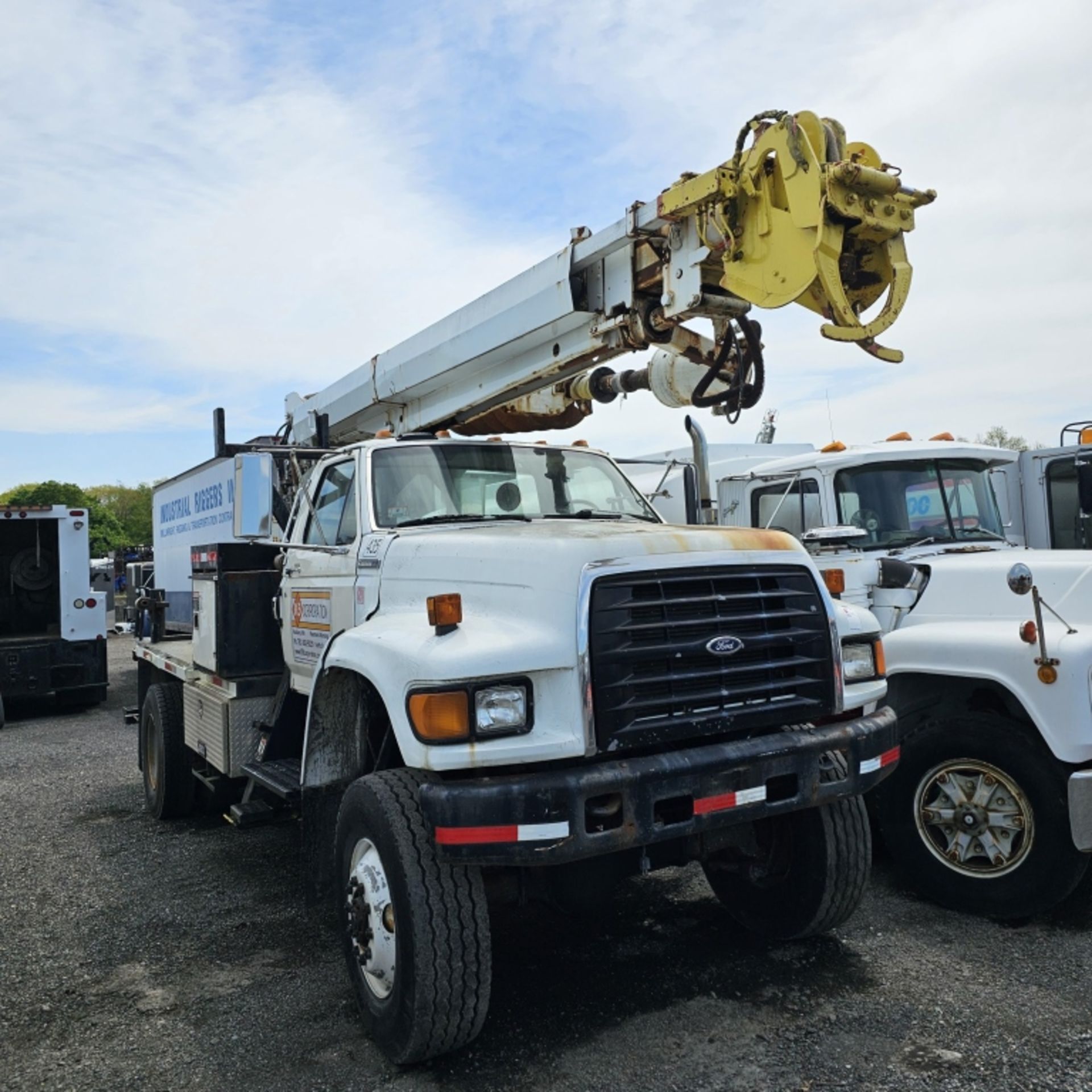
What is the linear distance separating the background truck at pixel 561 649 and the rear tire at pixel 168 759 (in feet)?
0.11

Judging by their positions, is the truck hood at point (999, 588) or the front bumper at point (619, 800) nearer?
the front bumper at point (619, 800)

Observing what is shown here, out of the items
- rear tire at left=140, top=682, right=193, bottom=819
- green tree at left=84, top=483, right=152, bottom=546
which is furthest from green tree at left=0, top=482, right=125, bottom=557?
rear tire at left=140, top=682, right=193, bottom=819

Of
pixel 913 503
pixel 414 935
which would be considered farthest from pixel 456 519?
pixel 913 503

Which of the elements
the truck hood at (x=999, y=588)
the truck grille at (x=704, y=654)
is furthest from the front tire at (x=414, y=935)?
the truck hood at (x=999, y=588)

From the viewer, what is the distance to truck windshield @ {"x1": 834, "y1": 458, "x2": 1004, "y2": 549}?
602 cm

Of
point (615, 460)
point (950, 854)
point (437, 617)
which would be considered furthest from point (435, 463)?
point (950, 854)

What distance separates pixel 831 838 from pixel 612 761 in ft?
4.23

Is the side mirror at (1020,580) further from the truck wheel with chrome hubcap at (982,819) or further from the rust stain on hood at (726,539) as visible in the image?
the rust stain on hood at (726,539)

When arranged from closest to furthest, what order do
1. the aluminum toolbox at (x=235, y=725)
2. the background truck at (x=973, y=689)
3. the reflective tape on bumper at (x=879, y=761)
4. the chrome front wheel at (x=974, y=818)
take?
the reflective tape on bumper at (x=879, y=761), the background truck at (x=973, y=689), the chrome front wheel at (x=974, y=818), the aluminum toolbox at (x=235, y=725)

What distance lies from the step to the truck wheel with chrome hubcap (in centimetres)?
282

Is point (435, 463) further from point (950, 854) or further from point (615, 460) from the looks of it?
point (950, 854)

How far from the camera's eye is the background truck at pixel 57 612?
11.6m

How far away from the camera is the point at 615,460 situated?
5688 mm

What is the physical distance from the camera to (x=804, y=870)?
4.04m
